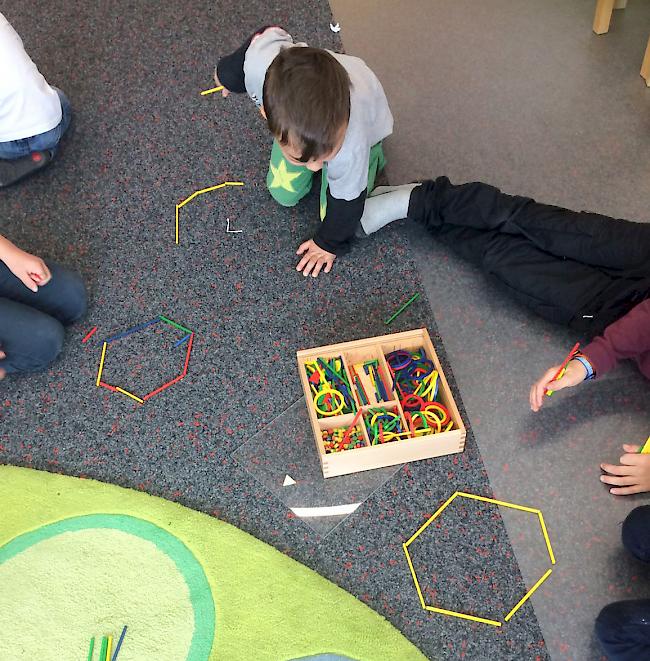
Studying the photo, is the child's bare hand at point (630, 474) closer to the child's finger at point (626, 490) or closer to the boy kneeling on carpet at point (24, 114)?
the child's finger at point (626, 490)

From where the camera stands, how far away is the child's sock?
1.43m

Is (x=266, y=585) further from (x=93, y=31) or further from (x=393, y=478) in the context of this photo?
(x=93, y=31)

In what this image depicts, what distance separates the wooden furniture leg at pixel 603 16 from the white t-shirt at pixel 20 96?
1306mm

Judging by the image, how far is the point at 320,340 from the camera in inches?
53.6

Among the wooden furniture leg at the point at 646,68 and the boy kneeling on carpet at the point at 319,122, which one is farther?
the wooden furniture leg at the point at 646,68

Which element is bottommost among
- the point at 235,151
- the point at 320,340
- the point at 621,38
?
the point at 320,340

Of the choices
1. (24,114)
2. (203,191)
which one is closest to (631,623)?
(203,191)

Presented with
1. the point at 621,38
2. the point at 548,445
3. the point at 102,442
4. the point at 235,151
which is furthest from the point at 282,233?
the point at 621,38

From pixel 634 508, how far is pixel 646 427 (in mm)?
160

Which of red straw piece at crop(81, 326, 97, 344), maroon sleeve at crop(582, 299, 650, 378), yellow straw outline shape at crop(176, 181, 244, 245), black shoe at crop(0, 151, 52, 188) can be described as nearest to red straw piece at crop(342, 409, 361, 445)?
maroon sleeve at crop(582, 299, 650, 378)

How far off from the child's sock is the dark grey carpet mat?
5cm

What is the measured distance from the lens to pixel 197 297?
1.42 m

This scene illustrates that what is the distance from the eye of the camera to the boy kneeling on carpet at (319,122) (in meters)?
1.12

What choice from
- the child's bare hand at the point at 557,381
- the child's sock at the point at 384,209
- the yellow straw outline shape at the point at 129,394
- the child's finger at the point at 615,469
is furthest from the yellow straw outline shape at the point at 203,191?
the child's finger at the point at 615,469
